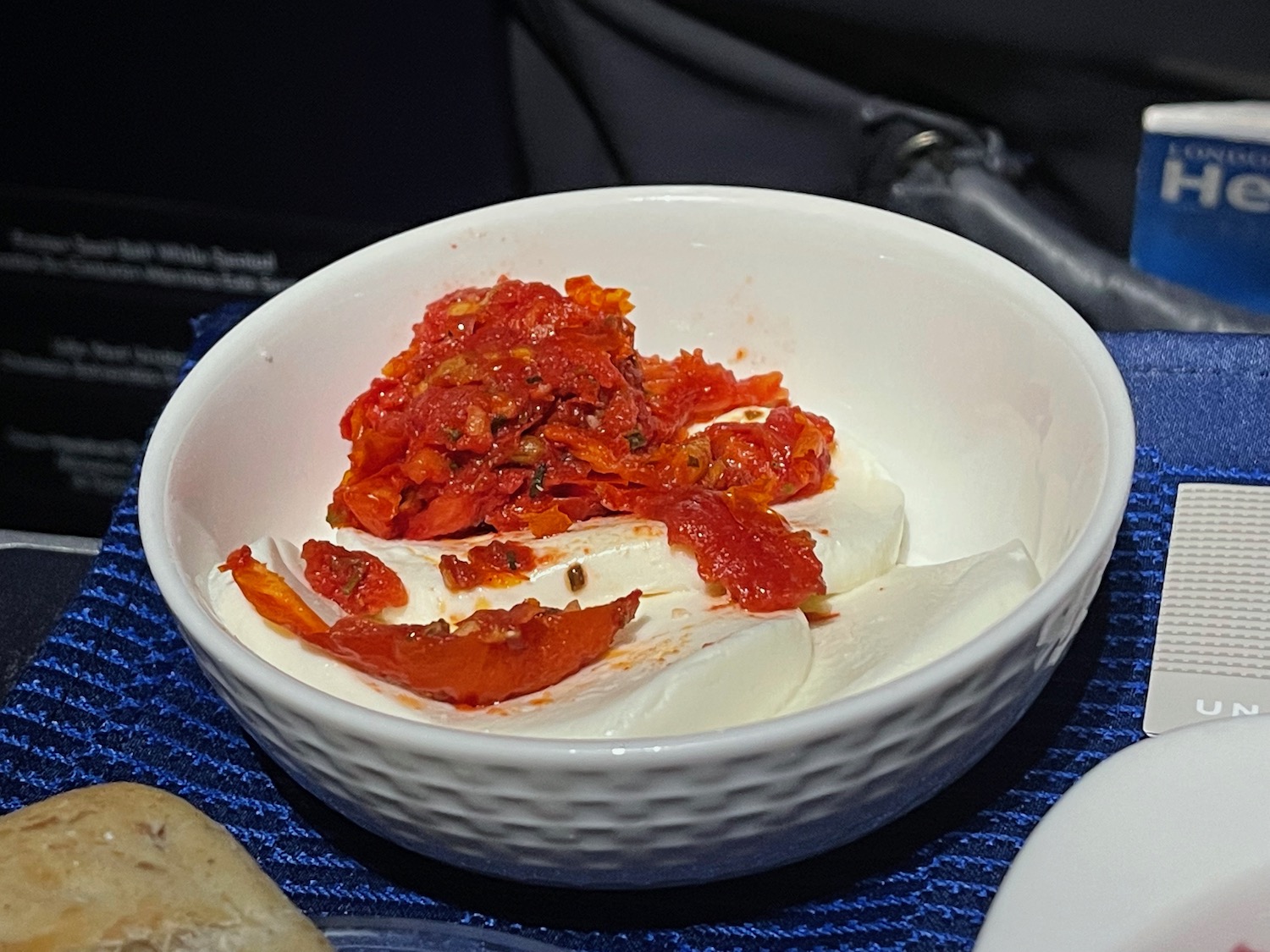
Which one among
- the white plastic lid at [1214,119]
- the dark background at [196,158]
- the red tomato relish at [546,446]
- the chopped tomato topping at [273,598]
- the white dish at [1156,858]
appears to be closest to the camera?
the white dish at [1156,858]

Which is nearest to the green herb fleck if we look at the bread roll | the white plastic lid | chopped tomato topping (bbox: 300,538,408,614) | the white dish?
chopped tomato topping (bbox: 300,538,408,614)

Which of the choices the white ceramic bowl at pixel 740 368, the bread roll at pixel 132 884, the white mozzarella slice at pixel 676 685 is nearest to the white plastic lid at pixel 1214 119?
the white ceramic bowl at pixel 740 368

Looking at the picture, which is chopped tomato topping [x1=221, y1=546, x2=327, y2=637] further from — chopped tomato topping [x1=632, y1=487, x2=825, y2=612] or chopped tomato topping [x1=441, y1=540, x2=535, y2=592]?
chopped tomato topping [x1=632, y1=487, x2=825, y2=612]

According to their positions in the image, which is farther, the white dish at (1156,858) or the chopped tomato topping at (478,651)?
the chopped tomato topping at (478,651)

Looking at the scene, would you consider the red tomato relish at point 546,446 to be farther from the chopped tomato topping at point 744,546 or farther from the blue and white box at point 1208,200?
the blue and white box at point 1208,200

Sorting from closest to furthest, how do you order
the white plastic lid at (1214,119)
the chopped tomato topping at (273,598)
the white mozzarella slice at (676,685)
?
the white mozzarella slice at (676,685)
the chopped tomato topping at (273,598)
the white plastic lid at (1214,119)

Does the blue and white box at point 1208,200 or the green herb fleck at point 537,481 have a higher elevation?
the green herb fleck at point 537,481
